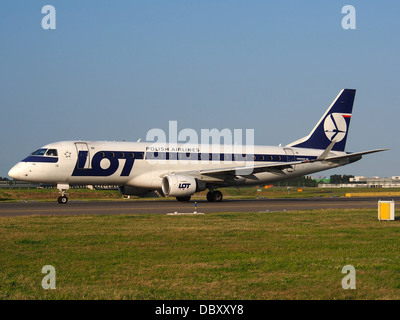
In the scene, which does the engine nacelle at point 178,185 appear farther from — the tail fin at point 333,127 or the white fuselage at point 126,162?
the tail fin at point 333,127

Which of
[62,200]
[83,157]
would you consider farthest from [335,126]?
[62,200]

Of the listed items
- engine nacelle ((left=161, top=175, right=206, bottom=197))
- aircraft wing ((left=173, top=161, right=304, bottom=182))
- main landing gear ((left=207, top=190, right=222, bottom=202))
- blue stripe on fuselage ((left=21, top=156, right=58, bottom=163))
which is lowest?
main landing gear ((left=207, top=190, right=222, bottom=202))

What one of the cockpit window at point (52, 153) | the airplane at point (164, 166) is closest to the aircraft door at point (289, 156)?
the airplane at point (164, 166)

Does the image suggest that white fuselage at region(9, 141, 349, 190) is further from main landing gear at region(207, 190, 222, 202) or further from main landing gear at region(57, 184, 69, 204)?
main landing gear at region(207, 190, 222, 202)

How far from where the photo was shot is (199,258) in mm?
12727

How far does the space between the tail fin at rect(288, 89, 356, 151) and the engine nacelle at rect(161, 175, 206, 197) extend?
12610 mm

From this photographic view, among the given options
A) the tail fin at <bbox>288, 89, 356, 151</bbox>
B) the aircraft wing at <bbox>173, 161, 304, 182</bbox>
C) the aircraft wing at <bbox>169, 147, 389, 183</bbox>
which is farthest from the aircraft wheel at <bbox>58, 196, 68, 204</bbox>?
the tail fin at <bbox>288, 89, 356, 151</bbox>

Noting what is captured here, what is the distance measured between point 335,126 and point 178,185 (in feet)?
54.7

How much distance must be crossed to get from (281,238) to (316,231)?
2.41 metres

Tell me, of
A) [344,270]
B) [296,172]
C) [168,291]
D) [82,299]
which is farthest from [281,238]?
[296,172]

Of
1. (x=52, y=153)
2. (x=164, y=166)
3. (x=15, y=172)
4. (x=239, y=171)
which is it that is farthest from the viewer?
(x=239, y=171)

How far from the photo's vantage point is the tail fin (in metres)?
44.8

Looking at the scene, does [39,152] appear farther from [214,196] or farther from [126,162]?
[214,196]
